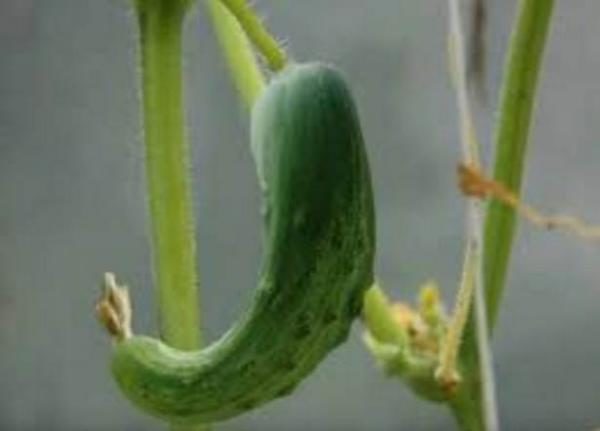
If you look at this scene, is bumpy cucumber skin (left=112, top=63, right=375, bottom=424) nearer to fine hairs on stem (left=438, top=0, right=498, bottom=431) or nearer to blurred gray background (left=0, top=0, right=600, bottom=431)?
fine hairs on stem (left=438, top=0, right=498, bottom=431)

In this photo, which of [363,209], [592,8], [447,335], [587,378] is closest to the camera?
[363,209]

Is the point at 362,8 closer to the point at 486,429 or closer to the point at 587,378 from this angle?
the point at 587,378

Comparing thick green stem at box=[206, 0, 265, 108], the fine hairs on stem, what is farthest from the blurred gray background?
the fine hairs on stem

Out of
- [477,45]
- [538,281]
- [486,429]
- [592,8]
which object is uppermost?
[477,45]

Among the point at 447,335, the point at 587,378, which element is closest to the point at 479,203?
the point at 447,335

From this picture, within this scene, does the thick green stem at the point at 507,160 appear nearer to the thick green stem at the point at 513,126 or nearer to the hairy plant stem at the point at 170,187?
the thick green stem at the point at 513,126

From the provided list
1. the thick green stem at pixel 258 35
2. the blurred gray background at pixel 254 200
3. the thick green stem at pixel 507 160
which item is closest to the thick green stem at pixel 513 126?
the thick green stem at pixel 507 160

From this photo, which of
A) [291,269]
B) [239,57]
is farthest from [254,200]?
[291,269]
